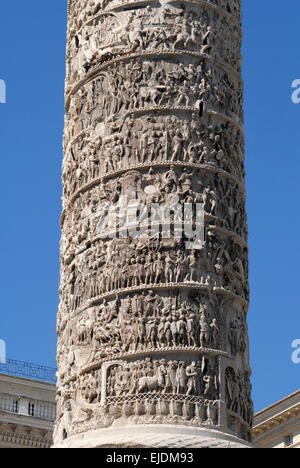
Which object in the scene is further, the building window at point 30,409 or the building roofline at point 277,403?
the building roofline at point 277,403

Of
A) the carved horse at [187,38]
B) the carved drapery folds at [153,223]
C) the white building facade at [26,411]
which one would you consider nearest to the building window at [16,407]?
the white building facade at [26,411]

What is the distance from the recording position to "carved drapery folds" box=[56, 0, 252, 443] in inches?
388

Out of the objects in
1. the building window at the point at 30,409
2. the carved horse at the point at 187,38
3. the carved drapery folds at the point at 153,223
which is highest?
the carved horse at the point at 187,38

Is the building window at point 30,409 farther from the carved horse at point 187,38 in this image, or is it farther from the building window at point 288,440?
the carved horse at point 187,38

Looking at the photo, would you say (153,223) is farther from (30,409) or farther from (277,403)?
(277,403)

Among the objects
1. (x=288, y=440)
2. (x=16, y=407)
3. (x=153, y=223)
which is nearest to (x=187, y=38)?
(x=153, y=223)

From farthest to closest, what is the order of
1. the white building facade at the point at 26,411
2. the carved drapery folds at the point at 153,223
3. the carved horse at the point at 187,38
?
the white building facade at the point at 26,411
the carved horse at the point at 187,38
the carved drapery folds at the point at 153,223

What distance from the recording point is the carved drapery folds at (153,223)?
9.84 meters

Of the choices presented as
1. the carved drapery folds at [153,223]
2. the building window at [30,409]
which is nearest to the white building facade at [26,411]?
the building window at [30,409]

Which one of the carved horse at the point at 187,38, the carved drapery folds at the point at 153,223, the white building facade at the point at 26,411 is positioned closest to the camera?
the carved drapery folds at the point at 153,223

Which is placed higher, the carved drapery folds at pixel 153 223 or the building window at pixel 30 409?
the building window at pixel 30 409

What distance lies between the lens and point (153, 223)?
33.5 feet

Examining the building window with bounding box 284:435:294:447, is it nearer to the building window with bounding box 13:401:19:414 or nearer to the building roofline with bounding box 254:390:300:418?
the building roofline with bounding box 254:390:300:418

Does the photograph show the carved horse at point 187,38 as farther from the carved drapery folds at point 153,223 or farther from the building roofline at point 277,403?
the building roofline at point 277,403
